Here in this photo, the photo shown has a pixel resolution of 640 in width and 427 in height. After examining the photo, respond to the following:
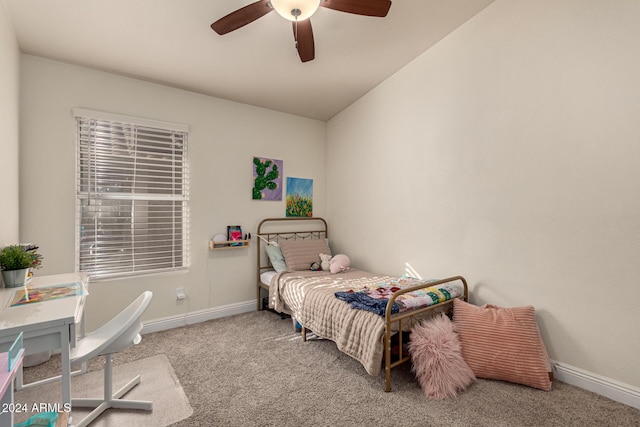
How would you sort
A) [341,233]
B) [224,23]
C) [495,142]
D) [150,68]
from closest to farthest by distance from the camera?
[224,23]
[495,142]
[150,68]
[341,233]

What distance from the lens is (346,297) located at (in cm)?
241

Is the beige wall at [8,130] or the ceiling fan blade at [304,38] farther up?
the ceiling fan blade at [304,38]

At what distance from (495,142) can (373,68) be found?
4.69ft

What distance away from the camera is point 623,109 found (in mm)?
1845

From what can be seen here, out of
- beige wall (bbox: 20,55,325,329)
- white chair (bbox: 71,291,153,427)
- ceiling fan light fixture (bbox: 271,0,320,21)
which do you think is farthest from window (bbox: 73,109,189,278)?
ceiling fan light fixture (bbox: 271,0,320,21)

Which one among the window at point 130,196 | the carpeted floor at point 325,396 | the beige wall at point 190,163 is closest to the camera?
the carpeted floor at point 325,396

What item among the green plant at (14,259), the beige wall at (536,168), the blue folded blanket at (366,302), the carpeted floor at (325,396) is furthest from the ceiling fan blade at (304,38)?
the carpeted floor at (325,396)

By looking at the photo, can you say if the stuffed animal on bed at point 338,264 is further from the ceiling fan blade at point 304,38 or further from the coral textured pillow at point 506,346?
the ceiling fan blade at point 304,38

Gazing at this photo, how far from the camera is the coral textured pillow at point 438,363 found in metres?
1.98

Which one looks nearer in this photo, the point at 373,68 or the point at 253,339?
the point at 253,339

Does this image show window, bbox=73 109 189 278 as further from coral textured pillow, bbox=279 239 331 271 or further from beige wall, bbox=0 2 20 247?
coral textured pillow, bbox=279 239 331 271

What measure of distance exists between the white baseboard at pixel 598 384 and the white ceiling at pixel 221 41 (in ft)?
9.22

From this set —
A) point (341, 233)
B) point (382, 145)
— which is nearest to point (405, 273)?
point (341, 233)

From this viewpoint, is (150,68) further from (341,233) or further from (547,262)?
(547,262)
